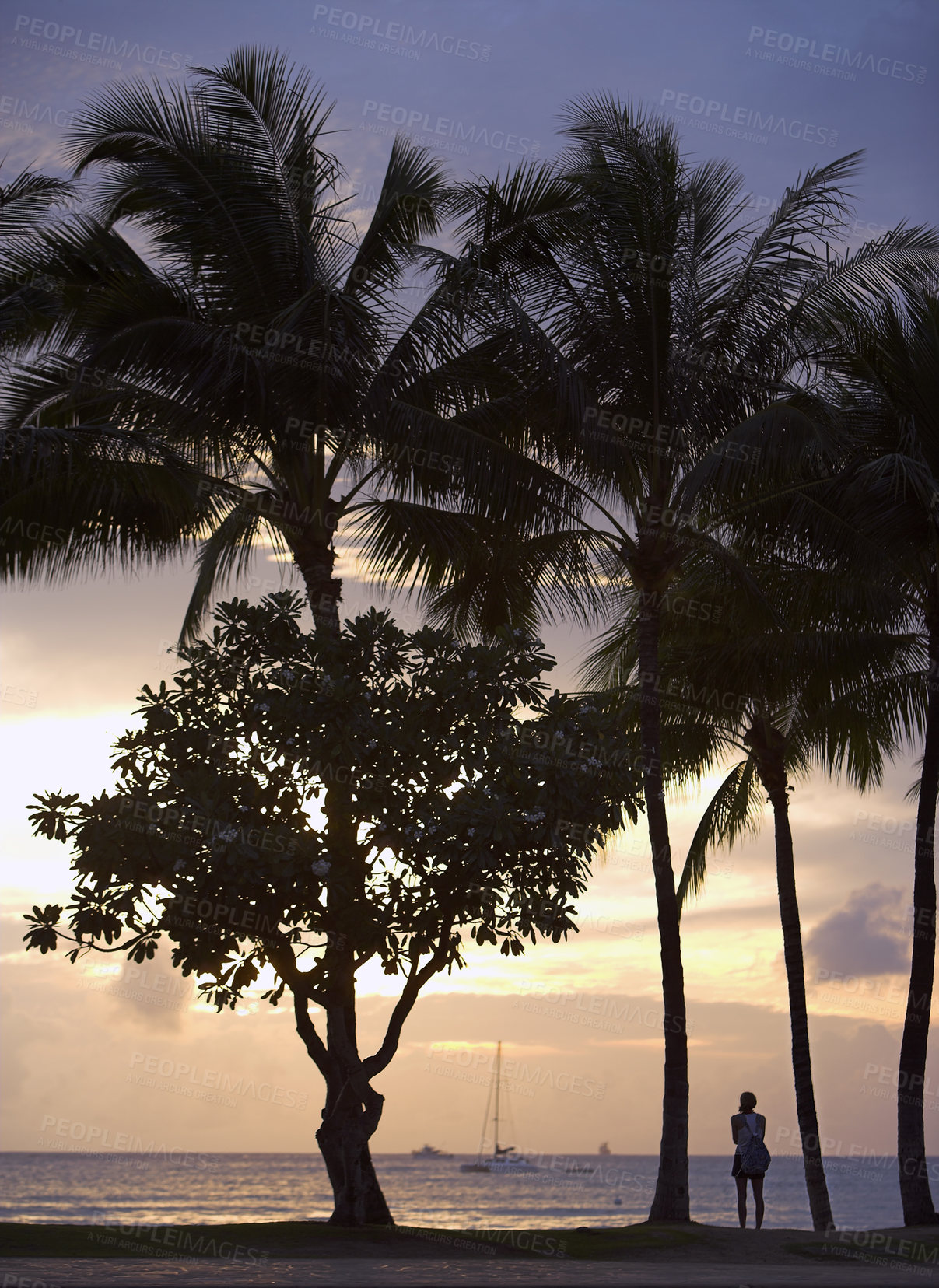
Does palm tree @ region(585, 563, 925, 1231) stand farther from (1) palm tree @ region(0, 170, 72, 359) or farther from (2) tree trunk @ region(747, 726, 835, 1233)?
(1) palm tree @ region(0, 170, 72, 359)

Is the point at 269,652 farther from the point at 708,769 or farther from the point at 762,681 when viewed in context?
the point at 708,769

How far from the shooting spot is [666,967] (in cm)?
1447

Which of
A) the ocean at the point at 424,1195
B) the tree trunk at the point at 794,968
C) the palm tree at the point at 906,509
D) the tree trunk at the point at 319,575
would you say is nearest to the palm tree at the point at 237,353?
the tree trunk at the point at 319,575

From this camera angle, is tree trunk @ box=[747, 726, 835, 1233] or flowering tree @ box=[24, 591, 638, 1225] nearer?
flowering tree @ box=[24, 591, 638, 1225]

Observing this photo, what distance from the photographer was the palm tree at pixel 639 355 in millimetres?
14836

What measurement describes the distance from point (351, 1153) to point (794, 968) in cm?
1000

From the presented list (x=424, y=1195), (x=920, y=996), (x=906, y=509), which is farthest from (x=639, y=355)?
(x=424, y=1195)

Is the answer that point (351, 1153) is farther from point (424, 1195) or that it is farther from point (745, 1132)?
point (424, 1195)

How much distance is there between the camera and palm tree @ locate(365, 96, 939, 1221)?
1484 centimetres

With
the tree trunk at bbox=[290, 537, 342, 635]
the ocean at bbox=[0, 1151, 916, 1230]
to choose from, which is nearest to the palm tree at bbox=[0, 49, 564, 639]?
the tree trunk at bbox=[290, 537, 342, 635]

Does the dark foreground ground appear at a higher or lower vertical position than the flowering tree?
lower

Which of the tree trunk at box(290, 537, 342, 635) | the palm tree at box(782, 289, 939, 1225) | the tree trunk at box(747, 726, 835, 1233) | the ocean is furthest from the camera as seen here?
the ocean

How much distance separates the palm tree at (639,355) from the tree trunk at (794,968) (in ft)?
17.8

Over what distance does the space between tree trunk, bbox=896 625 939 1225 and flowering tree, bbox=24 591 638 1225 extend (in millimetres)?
6573
